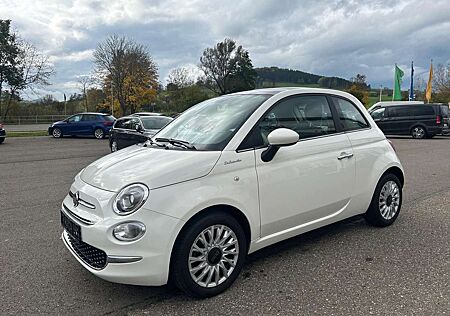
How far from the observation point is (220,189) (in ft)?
9.57

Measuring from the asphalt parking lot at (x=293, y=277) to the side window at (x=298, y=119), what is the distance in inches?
48.9

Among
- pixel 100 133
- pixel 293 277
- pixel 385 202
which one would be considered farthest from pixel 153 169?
pixel 100 133

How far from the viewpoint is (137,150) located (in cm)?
353

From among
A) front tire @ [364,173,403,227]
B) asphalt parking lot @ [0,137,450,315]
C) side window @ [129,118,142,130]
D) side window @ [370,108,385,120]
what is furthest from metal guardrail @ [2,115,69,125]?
front tire @ [364,173,403,227]

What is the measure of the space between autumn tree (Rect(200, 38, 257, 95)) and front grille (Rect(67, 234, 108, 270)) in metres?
62.6

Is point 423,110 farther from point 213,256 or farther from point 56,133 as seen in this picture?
point 56,133

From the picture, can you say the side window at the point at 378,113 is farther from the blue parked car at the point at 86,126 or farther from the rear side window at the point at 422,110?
the blue parked car at the point at 86,126

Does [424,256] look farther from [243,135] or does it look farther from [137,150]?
[137,150]

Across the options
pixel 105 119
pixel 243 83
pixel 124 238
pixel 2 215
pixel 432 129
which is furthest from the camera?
pixel 243 83

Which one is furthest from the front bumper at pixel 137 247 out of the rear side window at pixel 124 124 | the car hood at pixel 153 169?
the rear side window at pixel 124 124

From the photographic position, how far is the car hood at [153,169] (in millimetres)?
2777

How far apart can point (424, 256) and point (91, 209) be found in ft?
10.7

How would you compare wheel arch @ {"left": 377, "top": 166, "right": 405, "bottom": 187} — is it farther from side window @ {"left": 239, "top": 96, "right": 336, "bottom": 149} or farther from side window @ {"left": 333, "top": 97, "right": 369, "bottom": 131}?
side window @ {"left": 239, "top": 96, "right": 336, "bottom": 149}

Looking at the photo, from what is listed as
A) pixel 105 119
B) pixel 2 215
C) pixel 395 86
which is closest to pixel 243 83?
pixel 395 86
